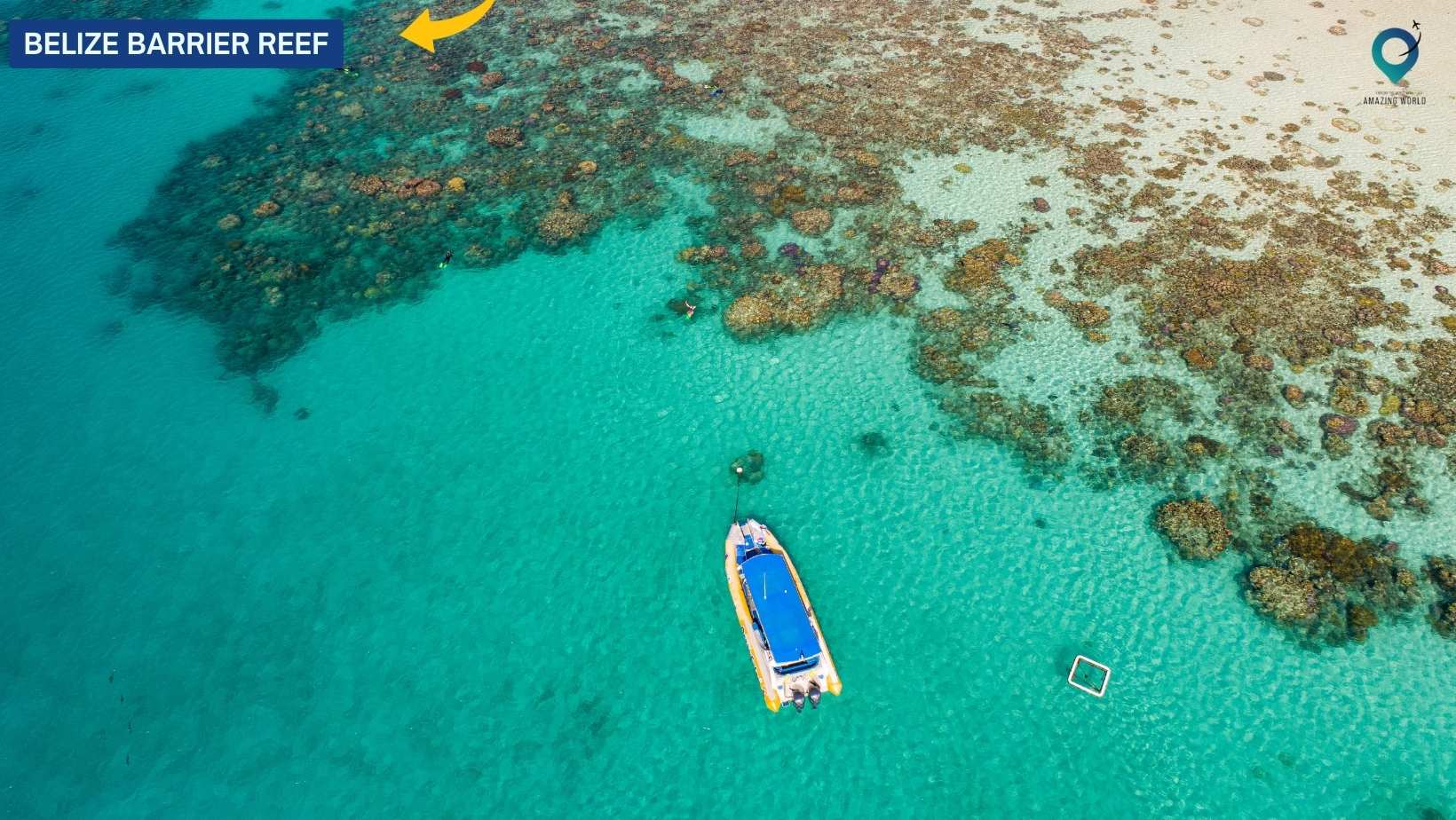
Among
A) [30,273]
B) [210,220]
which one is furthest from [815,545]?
[30,273]

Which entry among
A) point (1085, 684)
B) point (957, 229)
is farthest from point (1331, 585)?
point (957, 229)

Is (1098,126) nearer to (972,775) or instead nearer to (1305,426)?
(1305,426)

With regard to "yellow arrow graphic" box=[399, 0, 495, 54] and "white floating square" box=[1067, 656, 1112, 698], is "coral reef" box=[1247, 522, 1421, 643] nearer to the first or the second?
"white floating square" box=[1067, 656, 1112, 698]

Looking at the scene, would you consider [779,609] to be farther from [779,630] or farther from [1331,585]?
[1331,585]

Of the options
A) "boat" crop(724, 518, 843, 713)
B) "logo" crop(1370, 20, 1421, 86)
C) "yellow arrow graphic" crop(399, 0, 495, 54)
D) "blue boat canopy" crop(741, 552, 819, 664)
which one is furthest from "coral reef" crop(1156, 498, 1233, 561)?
"yellow arrow graphic" crop(399, 0, 495, 54)

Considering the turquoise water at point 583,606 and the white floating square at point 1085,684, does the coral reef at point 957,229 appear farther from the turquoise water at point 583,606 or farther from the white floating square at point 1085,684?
the white floating square at point 1085,684

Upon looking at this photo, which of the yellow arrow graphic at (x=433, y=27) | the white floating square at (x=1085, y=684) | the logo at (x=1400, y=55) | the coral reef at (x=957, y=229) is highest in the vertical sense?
the logo at (x=1400, y=55)

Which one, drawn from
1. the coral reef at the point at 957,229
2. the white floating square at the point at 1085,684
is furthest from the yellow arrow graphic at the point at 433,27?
the white floating square at the point at 1085,684
